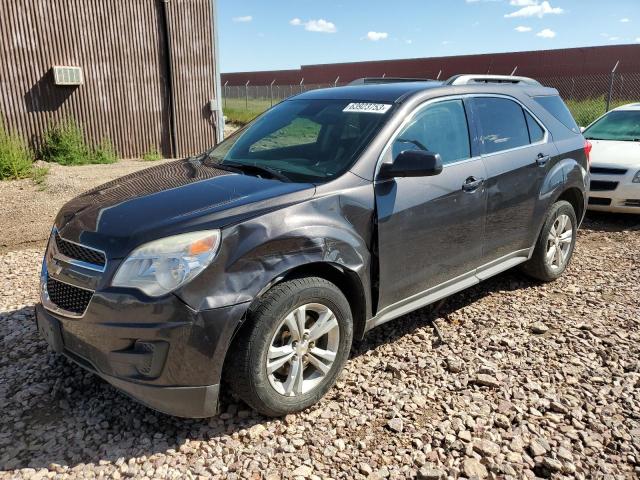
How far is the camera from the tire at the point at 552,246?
4844 millimetres

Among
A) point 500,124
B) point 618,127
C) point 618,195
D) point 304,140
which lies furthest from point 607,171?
point 304,140

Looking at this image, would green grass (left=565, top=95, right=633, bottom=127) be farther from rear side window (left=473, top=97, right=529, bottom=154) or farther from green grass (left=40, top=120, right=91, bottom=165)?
green grass (left=40, top=120, right=91, bottom=165)

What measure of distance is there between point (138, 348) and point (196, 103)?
12.1 meters

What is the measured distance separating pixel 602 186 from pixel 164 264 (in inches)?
263

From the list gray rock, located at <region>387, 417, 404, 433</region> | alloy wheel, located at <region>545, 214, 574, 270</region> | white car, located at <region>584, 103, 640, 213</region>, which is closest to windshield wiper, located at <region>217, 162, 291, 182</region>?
gray rock, located at <region>387, 417, 404, 433</region>

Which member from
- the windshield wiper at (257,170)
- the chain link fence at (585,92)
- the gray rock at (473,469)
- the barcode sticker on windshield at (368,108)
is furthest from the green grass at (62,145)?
the gray rock at (473,469)

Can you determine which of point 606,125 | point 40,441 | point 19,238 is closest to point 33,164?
point 19,238

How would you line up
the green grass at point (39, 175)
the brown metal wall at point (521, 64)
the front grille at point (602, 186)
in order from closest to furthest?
the front grille at point (602, 186)
the green grass at point (39, 175)
the brown metal wall at point (521, 64)

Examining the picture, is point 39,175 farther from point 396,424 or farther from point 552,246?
point 396,424

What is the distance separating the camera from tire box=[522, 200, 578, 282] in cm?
484

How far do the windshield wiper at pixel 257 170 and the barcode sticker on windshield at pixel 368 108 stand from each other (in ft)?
2.54

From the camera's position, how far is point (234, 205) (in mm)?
2844

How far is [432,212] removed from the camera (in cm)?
358

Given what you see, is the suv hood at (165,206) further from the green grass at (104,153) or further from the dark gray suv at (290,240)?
the green grass at (104,153)
